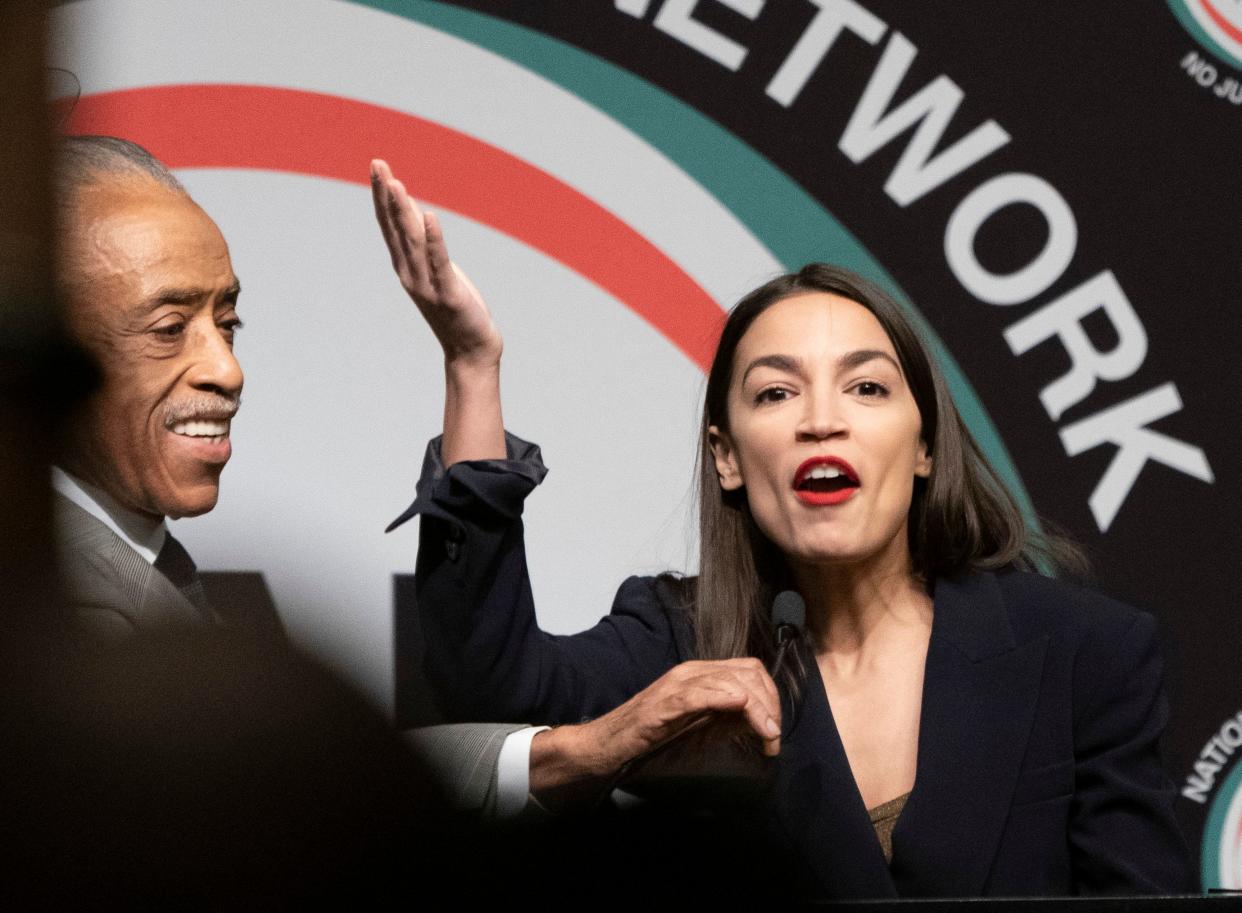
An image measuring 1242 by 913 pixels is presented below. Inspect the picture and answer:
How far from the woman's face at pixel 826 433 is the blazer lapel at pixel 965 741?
135 mm

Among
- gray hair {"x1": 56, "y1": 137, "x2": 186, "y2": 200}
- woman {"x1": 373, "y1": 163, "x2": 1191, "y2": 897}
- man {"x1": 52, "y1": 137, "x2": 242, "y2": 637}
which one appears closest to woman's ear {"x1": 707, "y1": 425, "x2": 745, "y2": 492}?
woman {"x1": 373, "y1": 163, "x2": 1191, "y2": 897}

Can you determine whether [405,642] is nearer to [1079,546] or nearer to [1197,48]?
[1079,546]

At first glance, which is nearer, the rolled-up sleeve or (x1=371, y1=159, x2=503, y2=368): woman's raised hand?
(x1=371, y1=159, x2=503, y2=368): woman's raised hand

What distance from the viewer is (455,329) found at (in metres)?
1.56

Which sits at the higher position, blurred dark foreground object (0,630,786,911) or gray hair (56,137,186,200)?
gray hair (56,137,186,200)

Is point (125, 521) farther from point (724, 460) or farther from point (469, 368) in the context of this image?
point (724, 460)

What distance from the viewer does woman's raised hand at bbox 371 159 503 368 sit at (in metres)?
1.39

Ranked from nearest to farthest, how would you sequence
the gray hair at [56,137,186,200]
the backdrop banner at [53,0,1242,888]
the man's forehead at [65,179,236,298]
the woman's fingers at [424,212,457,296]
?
the gray hair at [56,137,186,200]
the man's forehead at [65,179,236,298]
the woman's fingers at [424,212,457,296]
the backdrop banner at [53,0,1242,888]

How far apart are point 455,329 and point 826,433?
1.41 feet

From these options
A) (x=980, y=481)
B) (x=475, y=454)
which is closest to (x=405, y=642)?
(x=475, y=454)

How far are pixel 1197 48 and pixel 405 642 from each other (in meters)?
1.46

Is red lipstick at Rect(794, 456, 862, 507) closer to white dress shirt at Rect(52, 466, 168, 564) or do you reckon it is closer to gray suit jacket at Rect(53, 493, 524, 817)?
white dress shirt at Rect(52, 466, 168, 564)

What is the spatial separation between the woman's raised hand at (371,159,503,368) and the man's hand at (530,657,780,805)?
1.44 feet

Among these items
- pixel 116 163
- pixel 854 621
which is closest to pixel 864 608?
pixel 854 621
